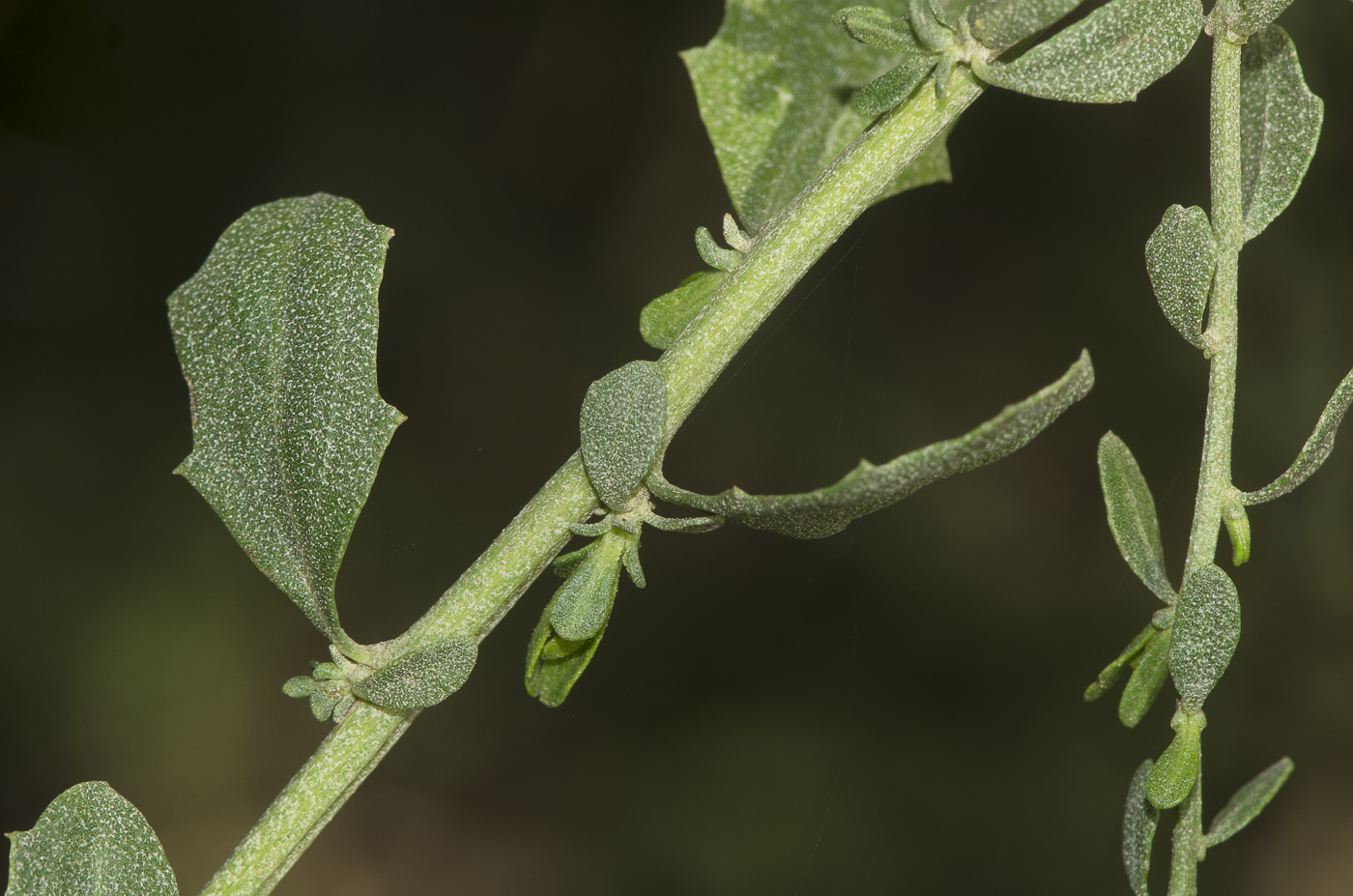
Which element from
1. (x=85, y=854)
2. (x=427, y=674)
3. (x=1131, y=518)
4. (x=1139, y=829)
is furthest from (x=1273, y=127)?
(x=85, y=854)

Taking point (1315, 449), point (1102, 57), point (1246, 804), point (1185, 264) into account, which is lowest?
point (1246, 804)

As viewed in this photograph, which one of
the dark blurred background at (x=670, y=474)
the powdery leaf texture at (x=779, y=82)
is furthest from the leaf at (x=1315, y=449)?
the dark blurred background at (x=670, y=474)

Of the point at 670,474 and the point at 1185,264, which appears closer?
the point at 1185,264

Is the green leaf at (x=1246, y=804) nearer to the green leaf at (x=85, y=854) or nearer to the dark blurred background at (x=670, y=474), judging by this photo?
the green leaf at (x=85, y=854)

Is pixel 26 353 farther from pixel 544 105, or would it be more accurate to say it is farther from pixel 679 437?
pixel 679 437

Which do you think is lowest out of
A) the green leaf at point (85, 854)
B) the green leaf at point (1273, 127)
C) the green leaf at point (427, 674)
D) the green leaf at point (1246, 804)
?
the green leaf at point (1246, 804)

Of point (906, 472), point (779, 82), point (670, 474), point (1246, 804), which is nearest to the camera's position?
point (906, 472)

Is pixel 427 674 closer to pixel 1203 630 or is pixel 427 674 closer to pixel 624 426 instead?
pixel 624 426
